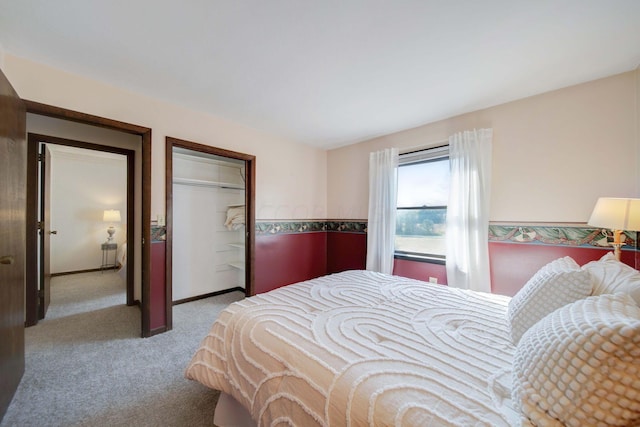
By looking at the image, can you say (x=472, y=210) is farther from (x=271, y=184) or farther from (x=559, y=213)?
(x=271, y=184)

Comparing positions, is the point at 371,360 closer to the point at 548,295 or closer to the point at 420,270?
the point at 548,295

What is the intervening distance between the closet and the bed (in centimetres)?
204

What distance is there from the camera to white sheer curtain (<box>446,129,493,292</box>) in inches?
97.3

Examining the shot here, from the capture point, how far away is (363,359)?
92 cm

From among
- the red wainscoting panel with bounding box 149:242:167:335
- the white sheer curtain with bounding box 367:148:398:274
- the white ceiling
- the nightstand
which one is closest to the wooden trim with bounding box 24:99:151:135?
the white ceiling

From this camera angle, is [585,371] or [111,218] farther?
[111,218]

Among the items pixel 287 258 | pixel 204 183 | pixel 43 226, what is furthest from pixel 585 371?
pixel 43 226

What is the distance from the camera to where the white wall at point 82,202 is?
15.1 feet

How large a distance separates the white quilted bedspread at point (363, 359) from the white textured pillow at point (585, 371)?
0.32ft

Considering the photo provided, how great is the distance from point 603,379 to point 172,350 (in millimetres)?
2671

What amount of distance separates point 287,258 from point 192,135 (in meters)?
2.05

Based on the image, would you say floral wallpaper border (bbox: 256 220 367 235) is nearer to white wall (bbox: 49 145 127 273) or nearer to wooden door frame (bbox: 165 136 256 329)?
wooden door frame (bbox: 165 136 256 329)

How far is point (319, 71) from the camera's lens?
1938 millimetres

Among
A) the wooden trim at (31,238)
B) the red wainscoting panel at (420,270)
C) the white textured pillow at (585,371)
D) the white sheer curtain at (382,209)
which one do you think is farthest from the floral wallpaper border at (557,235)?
the wooden trim at (31,238)
